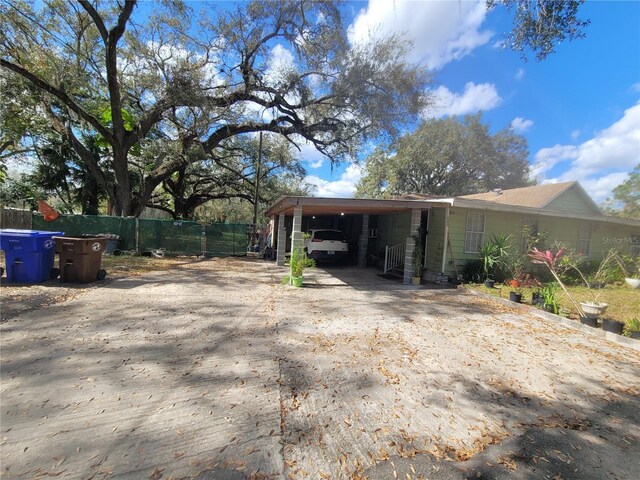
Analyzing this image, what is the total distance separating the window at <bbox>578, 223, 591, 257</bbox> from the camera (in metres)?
12.5

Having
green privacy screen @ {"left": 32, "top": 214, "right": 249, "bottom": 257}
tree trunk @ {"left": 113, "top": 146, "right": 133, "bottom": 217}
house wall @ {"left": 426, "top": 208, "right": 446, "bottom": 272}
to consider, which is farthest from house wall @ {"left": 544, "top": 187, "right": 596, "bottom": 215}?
tree trunk @ {"left": 113, "top": 146, "right": 133, "bottom": 217}

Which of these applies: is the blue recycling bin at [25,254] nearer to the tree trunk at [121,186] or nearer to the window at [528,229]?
the tree trunk at [121,186]

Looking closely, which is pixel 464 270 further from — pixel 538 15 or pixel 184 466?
pixel 184 466

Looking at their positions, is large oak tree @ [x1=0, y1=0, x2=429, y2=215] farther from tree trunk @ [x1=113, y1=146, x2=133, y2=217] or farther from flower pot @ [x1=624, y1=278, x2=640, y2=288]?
flower pot @ [x1=624, y1=278, x2=640, y2=288]

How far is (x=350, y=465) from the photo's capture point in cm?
210

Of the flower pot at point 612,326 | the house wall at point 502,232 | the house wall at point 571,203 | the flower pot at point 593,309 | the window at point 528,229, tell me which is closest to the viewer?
the flower pot at point 612,326

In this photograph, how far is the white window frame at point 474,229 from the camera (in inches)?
407

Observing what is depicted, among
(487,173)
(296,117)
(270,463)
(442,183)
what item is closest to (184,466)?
(270,463)

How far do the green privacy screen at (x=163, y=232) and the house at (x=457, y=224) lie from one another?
2.39 m

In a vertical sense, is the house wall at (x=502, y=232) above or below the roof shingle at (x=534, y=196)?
below

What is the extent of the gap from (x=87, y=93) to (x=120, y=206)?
20.9ft

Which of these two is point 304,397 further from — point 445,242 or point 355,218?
point 355,218

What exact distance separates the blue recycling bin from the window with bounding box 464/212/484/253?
11.6 m

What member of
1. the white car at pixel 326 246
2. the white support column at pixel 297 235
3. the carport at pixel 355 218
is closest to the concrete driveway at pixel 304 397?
the white support column at pixel 297 235
